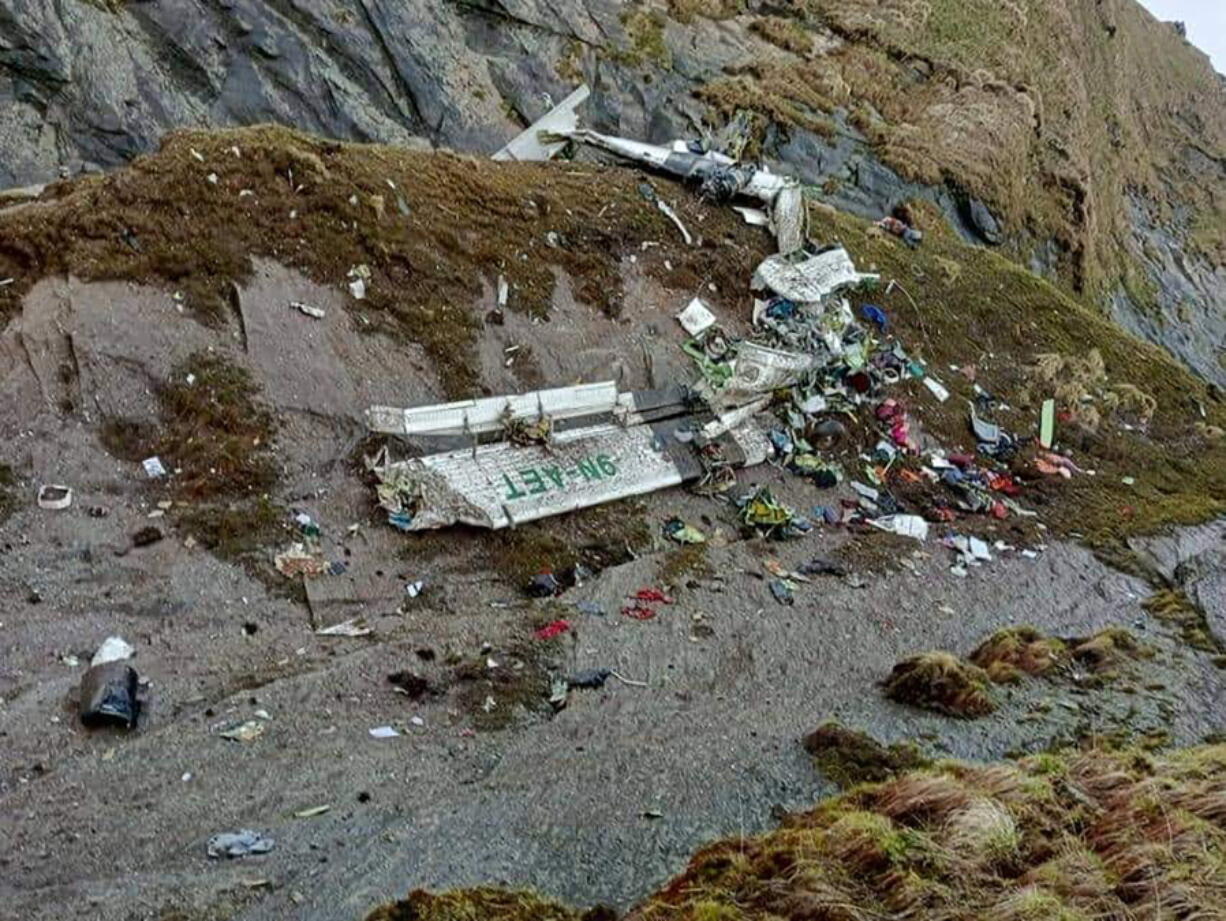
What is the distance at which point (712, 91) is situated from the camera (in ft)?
62.7

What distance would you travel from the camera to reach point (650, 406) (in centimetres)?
1005

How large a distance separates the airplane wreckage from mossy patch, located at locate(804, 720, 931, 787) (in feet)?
10.9

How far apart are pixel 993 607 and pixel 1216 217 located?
34.0 m

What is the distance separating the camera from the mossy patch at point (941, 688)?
22.8 feet

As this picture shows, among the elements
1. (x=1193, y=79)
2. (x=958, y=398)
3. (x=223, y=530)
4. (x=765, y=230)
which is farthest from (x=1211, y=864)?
(x=1193, y=79)

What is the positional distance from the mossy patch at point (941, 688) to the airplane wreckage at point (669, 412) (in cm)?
315

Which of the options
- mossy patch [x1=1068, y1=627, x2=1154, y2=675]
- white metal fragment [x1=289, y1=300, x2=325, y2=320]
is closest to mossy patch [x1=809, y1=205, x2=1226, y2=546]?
mossy patch [x1=1068, y1=627, x2=1154, y2=675]

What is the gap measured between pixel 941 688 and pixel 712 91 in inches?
597

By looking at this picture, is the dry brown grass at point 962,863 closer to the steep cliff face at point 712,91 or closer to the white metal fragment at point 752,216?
the white metal fragment at point 752,216

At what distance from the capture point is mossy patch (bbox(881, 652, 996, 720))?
6.94 m

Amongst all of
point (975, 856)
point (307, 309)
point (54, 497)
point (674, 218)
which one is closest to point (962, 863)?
point (975, 856)

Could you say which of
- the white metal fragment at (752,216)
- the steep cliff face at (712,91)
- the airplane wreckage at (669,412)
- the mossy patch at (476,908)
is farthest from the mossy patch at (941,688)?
the steep cliff face at (712,91)

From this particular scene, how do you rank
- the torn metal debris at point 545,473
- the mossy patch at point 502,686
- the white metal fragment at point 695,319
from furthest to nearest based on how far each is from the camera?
the white metal fragment at point 695,319 → the torn metal debris at point 545,473 → the mossy patch at point 502,686

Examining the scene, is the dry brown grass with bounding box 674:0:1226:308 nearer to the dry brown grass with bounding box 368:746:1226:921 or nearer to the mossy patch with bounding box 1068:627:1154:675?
the mossy patch with bounding box 1068:627:1154:675
